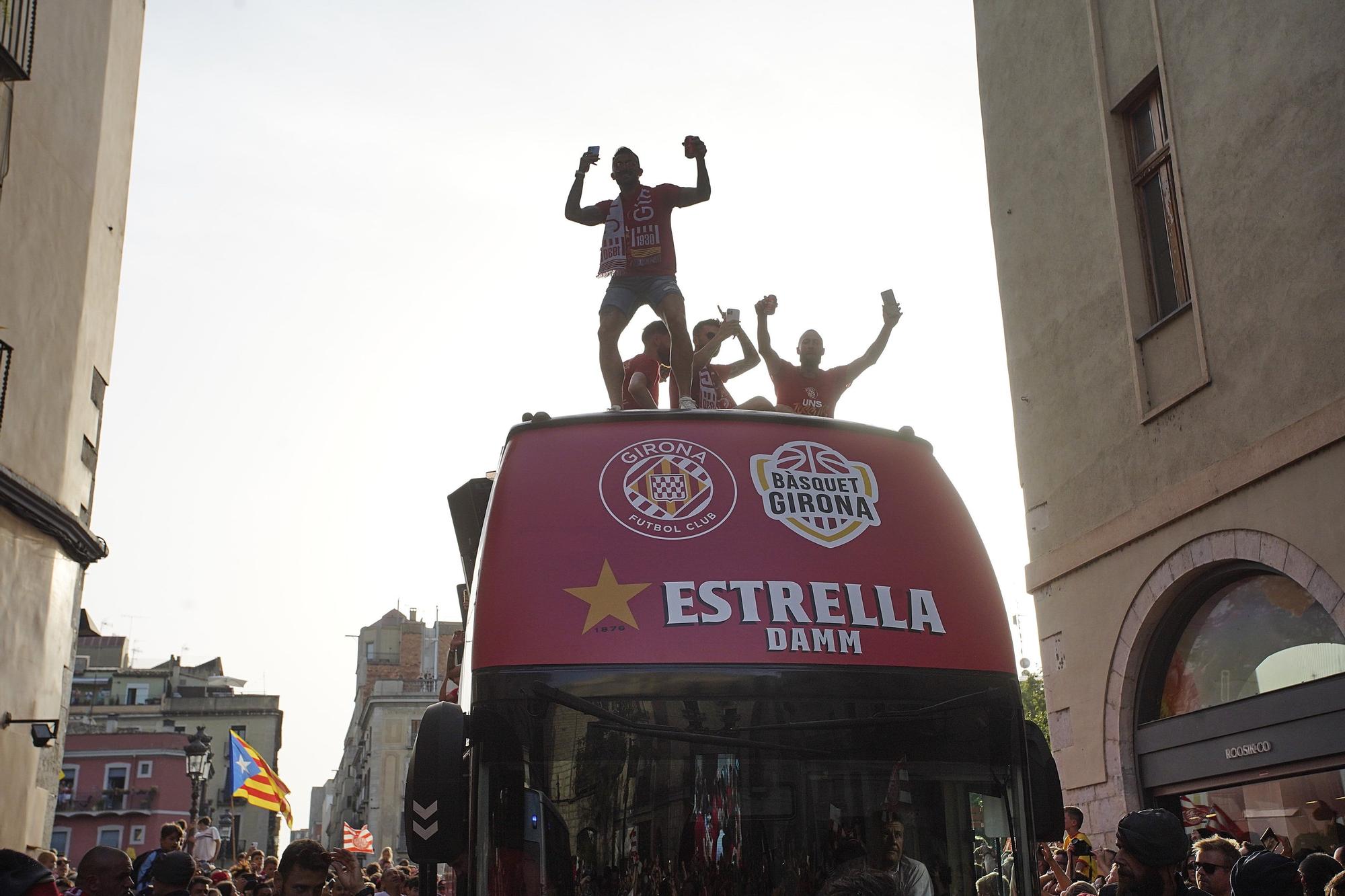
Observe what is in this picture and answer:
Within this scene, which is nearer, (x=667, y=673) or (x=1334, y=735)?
(x=667, y=673)

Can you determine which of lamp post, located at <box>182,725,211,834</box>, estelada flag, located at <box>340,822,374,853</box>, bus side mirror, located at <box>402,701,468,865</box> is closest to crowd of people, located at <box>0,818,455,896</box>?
bus side mirror, located at <box>402,701,468,865</box>

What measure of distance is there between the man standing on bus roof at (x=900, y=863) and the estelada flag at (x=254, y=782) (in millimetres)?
15828

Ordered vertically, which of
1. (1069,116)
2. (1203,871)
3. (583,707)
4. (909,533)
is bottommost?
(1203,871)

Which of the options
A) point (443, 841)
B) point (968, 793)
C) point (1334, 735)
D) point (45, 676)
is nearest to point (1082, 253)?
point (1334, 735)

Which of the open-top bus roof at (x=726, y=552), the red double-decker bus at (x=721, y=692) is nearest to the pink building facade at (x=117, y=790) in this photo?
the open-top bus roof at (x=726, y=552)

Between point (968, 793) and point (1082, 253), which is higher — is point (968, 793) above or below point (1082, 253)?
below

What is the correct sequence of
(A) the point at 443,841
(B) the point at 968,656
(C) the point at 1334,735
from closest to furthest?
(A) the point at 443,841
(B) the point at 968,656
(C) the point at 1334,735

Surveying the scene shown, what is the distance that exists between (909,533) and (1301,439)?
5.23 metres

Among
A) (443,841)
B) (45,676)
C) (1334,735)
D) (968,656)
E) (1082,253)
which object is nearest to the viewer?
(443,841)

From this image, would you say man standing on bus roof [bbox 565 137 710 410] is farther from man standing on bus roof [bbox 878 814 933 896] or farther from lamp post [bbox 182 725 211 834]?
lamp post [bbox 182 725 211 834]

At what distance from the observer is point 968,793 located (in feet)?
15.6

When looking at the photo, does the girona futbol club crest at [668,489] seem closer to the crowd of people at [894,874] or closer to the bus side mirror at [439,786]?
the bus side mirror at [439,786]

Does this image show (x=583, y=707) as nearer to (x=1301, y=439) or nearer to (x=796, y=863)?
(x=796, y=863)

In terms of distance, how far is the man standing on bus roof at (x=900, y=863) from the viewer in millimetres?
4445
